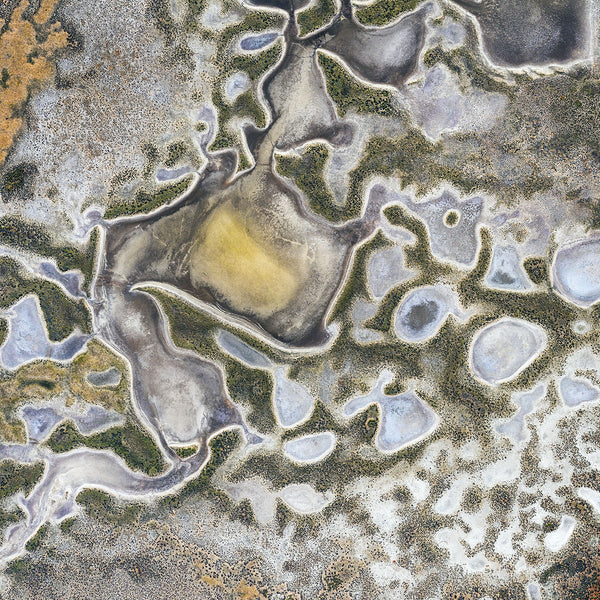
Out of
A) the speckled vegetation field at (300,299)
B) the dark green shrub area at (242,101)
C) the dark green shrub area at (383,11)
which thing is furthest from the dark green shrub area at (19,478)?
the dark green shrub area at (383,11)

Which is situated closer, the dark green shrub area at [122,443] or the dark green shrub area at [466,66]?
the dark green shrub area at [466,66]

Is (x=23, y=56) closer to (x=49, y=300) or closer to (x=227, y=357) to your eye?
(x=49, y=300)

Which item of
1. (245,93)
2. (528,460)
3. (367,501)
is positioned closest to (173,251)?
(245,93)

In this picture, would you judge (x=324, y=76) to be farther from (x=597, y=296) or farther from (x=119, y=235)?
(x=597, y=296)

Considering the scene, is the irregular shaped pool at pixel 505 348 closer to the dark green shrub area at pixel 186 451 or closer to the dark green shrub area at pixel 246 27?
the dark green shrub area at pixel 186 451

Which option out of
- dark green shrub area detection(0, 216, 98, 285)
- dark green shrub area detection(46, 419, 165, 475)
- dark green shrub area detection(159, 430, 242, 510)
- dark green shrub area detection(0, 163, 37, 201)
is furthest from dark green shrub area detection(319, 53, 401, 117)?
dark green shrub area detection(46, 419, 165, 475)

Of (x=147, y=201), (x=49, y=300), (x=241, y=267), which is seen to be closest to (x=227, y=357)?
(x=241, y=267)
